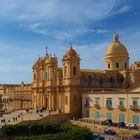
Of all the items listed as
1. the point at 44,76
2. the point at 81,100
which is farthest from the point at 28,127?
the point at 44,76

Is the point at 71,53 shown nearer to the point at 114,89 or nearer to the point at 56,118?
the point at 114,89

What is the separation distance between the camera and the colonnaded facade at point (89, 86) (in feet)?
165

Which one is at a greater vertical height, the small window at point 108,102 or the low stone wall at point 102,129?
the small window at point 108,102

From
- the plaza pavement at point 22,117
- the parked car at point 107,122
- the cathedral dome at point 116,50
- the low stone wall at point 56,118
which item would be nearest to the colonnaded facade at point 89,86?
the cathedral dome at point 116,50

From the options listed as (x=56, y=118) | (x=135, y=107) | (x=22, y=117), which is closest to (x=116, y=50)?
(x=56, y=118)

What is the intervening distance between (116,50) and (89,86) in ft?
41.9

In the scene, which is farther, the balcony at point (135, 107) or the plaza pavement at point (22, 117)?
the plaza pavement at point (22, 117)

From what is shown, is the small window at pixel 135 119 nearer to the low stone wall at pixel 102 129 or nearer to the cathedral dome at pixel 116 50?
the low stone wall at pixel 102 129

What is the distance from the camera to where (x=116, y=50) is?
7050 centimetres

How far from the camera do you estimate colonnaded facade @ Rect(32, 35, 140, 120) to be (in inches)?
1984

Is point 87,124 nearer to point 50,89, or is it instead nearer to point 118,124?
point 118,124

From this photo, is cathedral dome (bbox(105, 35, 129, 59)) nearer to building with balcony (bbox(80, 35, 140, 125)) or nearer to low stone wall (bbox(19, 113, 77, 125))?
building with balcony (bbox(80, 35, 140, 125))

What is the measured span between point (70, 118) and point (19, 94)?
3403 centimetres

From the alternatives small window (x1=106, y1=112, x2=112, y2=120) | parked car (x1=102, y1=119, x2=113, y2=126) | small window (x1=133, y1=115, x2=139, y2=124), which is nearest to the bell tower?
small window (x1=106, y1=112, x2=112, y2=120)
